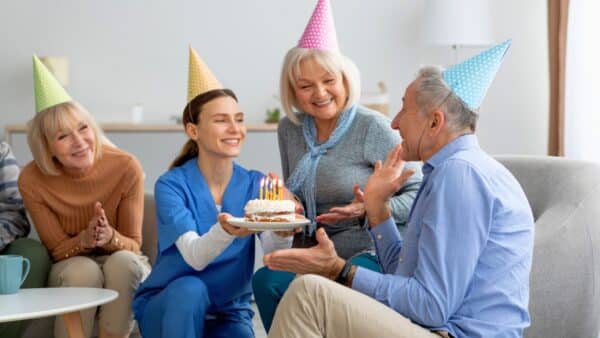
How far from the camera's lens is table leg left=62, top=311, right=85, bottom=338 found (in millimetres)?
3061

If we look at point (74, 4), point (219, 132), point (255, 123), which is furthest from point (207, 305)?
point (74, 4)

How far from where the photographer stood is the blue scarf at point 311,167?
123 inches

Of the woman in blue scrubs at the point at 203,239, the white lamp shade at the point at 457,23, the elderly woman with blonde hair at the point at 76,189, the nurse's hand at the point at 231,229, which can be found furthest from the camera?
the white lamp shade at the point at 457,23

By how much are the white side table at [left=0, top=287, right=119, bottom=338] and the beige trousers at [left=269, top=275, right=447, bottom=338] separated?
0.86 meters

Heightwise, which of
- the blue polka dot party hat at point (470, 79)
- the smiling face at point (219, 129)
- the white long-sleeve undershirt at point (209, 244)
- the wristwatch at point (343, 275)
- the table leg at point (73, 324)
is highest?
the blue polka dot party hat at point (470, 79)

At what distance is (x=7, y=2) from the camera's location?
5945 mm

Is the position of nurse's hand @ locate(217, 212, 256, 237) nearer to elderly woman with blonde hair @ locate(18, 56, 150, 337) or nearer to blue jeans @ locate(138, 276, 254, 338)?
blue jeans @ locate(138, 276, 254, 338)

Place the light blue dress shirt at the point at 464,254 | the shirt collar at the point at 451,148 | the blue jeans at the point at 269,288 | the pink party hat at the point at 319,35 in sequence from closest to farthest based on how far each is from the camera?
the light blue dress shirt at the point at 464,254, the shirt collar at the point at 451,148, the blue jeans at the point at 269,288, the pink party hat at the point at 319,35

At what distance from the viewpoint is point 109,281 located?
3.42m

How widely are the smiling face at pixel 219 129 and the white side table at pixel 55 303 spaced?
1.68 feet

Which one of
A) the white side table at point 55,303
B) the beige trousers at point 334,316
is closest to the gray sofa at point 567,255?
the beige trousers at point 334,316

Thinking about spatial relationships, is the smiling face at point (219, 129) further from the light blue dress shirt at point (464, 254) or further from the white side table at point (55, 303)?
the light blue dress shirt at point (464, 254)

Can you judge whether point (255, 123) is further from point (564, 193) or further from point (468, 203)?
point (468, 203)

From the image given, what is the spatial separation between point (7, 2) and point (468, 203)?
438 cm
